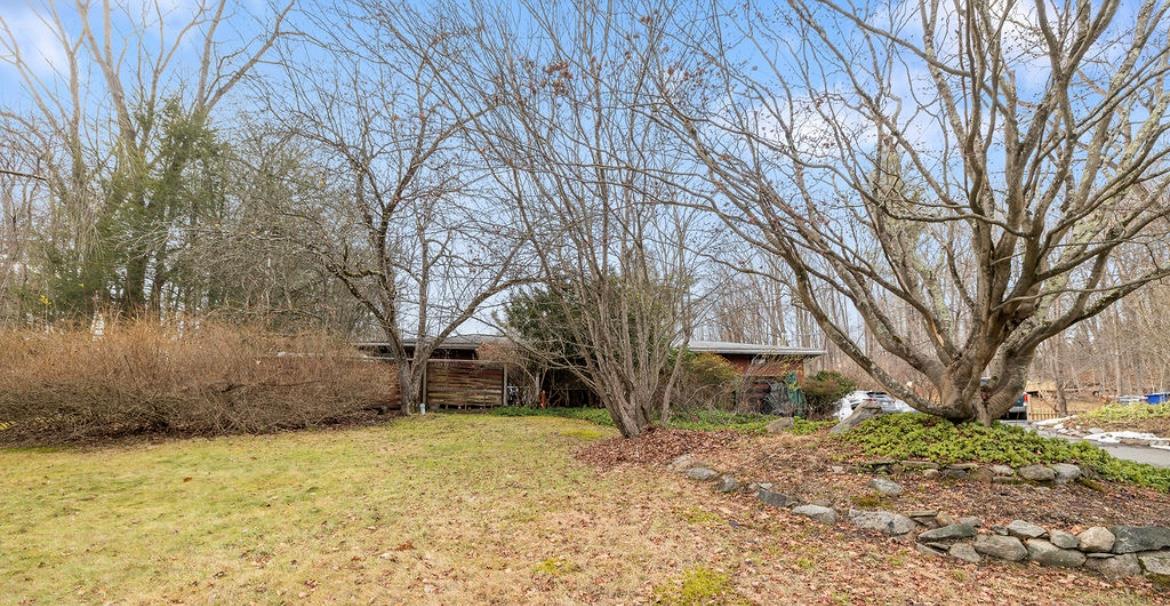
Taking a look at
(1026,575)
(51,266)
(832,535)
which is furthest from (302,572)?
(51,266)

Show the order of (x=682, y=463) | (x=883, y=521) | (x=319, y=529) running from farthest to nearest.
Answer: (x=682, y=463) < (x=319, y=529) < (x=883, y=521)

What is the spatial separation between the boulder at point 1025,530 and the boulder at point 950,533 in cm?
24

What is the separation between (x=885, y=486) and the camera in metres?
5.14

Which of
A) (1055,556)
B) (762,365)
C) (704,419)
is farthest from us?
(762,365)

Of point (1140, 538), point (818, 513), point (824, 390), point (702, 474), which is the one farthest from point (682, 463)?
point (824, 390)

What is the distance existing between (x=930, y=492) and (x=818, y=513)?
0.98m

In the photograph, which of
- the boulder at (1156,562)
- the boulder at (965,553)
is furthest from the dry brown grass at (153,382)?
the boulder at (1156,562)

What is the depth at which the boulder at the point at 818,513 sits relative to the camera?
4863 mm

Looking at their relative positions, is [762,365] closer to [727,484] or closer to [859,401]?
[859,401]

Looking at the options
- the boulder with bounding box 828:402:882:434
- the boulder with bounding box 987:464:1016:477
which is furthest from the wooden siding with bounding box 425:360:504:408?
the boulder with bounding box 987:464:1016:477

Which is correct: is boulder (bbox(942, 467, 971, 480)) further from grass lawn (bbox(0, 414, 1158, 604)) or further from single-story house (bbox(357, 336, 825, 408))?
single-story house (bbox(357, 336, 825, 408))

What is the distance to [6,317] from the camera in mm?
11102

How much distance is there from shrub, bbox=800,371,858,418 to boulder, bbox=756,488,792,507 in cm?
1075

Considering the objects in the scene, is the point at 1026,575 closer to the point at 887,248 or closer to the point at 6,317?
the point at 887,248
